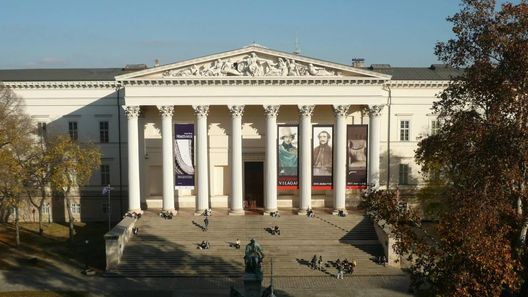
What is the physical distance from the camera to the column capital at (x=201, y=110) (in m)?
43.5

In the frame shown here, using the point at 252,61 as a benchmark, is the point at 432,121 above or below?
below

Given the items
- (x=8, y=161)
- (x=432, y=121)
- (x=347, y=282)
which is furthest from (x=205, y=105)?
(x=432, y=121)

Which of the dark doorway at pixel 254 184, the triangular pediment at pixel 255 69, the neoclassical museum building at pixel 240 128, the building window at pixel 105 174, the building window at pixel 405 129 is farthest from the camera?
the building window at pixel 105 174

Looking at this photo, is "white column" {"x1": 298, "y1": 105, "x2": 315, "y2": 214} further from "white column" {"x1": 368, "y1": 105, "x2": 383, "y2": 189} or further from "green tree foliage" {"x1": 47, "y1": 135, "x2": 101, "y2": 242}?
"green tree foliage" {"x1": 47, "y1": 135, "x2": 101, "y2": 242}

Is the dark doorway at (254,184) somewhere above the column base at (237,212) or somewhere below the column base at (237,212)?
above

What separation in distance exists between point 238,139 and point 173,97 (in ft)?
21.8

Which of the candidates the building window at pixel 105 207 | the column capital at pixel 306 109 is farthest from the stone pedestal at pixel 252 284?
the building window at pixel 105 207

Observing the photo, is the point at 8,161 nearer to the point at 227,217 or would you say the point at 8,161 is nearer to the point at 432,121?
the point at 227,217

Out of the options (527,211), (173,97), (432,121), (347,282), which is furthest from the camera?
(432,121)

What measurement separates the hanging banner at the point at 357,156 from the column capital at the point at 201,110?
12.4m

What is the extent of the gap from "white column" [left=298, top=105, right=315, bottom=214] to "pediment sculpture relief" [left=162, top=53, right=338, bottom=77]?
123 inches

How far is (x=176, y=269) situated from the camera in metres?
35.8

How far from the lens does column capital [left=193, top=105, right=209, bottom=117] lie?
4347cm

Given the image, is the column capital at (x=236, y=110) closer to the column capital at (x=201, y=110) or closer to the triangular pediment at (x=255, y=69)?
the column capital at (x=201, y=110)
